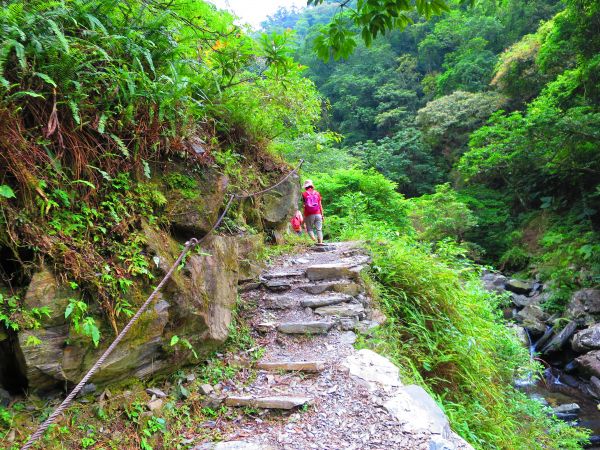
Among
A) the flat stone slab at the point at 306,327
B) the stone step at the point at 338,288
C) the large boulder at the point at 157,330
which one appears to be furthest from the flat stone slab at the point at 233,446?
the stone step at the point at 338,288

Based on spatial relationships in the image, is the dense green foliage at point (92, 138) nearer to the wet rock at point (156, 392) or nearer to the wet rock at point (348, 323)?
the wet rock at point (156, 392)

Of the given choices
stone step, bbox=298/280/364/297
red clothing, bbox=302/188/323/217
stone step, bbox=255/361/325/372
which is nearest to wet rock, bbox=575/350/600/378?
red clothing, bbox=302/188/323/217

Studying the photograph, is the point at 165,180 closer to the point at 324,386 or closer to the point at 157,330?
the point at 157,330

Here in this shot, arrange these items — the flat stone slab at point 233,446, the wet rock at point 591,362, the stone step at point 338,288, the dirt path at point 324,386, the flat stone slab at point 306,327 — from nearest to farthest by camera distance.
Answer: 1. the flat stone slab at point 233,446
2. the dirt path at point 324,386
3. the flat stone slab at point 306,327
4. the stone step at point 338,288
5. the wet rock at point 591,362

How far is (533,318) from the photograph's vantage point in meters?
12.9

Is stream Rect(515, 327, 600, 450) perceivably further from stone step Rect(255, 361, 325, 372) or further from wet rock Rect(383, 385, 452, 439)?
stone step Rect(255, 361, 325, 372)

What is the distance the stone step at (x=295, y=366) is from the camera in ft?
12.3

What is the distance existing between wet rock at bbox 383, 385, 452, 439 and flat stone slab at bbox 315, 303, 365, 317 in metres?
1.35

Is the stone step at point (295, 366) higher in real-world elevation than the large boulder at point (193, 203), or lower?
lower

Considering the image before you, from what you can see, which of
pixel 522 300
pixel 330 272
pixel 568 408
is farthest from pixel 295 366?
pixel 522 300

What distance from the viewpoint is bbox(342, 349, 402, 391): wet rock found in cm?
352

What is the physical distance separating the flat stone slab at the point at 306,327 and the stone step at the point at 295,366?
64cm

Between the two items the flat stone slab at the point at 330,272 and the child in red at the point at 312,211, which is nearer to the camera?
the flat stone slab at the point at 330,272

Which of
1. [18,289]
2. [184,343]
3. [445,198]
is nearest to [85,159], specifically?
[18,289]
